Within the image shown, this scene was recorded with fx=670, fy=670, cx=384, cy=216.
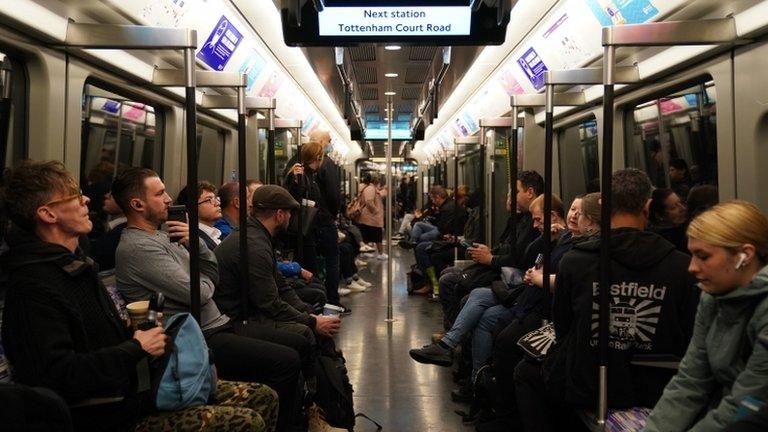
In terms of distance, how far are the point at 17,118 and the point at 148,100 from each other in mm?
1496

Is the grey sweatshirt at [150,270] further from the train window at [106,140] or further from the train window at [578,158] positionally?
the train window at [578,158]

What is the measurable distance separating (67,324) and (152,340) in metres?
0.31

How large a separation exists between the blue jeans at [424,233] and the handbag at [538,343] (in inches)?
283

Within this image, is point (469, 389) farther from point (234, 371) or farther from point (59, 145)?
point (59, 145)

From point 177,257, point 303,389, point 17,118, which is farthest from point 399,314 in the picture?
point 17,118

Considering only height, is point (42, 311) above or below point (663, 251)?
below

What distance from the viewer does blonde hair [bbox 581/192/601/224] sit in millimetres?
3445

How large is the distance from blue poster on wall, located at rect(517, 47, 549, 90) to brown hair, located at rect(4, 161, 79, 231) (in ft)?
15.5

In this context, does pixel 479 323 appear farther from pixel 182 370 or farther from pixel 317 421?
pixel 182 370

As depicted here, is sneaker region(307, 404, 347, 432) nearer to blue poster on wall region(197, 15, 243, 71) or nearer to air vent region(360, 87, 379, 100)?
blue poster on wall region(197, 15, 243, 71)

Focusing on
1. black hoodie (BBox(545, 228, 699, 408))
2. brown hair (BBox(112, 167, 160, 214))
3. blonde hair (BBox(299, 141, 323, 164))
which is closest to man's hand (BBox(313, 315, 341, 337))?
brown hair (BBox(112, 167, 160, 214))

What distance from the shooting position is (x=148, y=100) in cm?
445

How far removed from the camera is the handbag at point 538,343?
326 centimetres

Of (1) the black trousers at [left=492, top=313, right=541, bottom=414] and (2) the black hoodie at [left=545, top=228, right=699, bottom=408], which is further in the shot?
(1) the black trousers at [left=492, top=313, right=541, bottom=414]
